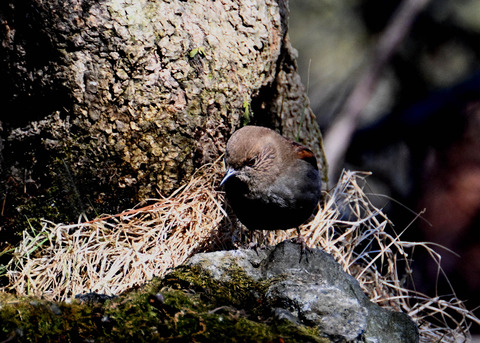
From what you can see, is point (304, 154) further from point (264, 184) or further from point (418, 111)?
point (418, 111)

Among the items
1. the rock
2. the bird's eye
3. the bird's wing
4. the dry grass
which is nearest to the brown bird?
the bird's eye

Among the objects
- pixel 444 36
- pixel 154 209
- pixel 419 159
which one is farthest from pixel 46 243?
pixel 444 36

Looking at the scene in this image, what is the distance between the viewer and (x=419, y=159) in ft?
22.4

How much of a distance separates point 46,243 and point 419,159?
4.74 meters

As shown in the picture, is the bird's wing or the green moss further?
the bird's wing

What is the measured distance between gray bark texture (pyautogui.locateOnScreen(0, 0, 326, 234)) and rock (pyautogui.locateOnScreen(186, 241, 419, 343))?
126 cm

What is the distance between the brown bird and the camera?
3.82 m

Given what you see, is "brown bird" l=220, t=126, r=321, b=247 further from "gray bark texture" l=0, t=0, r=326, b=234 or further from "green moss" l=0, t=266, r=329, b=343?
"green moss" l=0, t=266, r=329, b=343

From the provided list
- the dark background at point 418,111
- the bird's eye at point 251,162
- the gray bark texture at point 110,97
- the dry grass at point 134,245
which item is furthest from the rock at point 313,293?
the dark background at point 418,111

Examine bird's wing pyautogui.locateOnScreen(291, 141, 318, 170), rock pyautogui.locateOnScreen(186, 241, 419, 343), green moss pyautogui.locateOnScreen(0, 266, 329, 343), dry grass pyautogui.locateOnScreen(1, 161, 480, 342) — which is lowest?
dry grass pyautogui.locateOnScreen(1, 161, 480, 342)

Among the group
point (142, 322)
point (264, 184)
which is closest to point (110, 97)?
point (264, 184)

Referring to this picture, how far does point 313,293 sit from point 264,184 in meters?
1.17

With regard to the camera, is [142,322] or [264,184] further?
[264,184]

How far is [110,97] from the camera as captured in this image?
387cm
